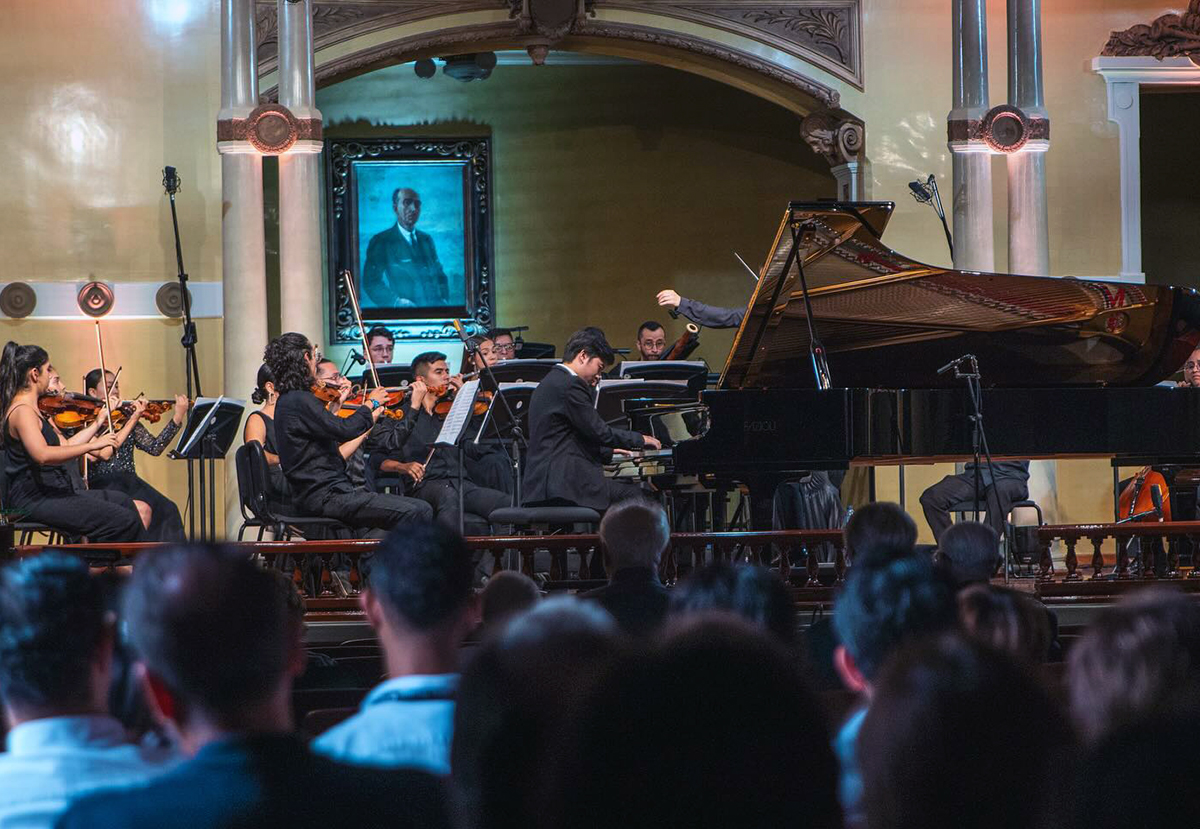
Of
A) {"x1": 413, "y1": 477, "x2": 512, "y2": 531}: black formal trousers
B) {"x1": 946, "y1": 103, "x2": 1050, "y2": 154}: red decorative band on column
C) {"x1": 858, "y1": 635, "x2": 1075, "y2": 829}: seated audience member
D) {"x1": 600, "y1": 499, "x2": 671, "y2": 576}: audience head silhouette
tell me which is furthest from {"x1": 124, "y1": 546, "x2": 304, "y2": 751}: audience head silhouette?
{"x1": 946, "y1": 103, "x2": 1050, "y2": 154}: red decorative band on column

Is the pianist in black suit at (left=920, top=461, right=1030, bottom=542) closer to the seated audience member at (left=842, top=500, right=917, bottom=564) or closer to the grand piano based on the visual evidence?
the grand piano

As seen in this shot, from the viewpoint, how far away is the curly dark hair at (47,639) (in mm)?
1743

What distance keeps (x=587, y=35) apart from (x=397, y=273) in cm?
281

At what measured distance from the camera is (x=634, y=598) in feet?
11.9

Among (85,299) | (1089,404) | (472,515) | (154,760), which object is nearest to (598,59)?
(85,299)

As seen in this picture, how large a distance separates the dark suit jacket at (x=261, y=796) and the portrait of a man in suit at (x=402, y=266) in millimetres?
11340

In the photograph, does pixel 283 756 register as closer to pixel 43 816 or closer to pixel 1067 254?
pixel 43 816

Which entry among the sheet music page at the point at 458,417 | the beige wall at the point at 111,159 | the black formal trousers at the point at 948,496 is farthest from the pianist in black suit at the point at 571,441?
the beige wall at the point at 111,159

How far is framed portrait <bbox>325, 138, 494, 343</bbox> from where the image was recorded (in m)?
12.6

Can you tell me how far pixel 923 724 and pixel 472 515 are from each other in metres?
7.61

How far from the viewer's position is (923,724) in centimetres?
108

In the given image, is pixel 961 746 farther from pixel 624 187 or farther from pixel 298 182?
pixel 624 187

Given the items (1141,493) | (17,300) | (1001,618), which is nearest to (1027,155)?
(1141,493)

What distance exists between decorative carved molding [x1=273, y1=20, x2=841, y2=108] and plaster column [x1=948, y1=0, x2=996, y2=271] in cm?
94
